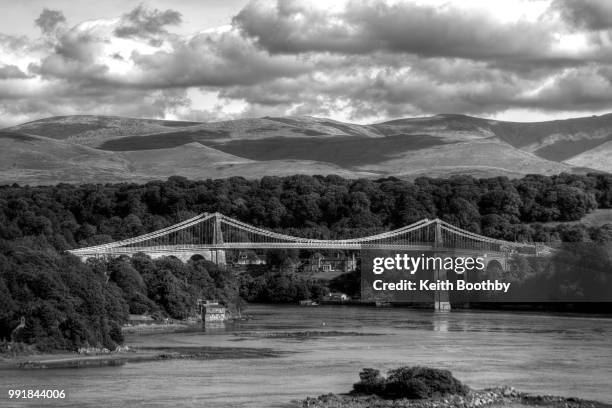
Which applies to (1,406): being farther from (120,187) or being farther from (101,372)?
(120,187)

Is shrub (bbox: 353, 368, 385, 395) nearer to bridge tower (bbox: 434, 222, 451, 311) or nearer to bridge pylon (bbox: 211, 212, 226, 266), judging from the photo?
bridge tower (bbox: 434, 222, 451, 311)

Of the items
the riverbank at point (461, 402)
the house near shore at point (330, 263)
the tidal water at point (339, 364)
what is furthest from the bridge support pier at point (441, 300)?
the riverbank at point (461, 402)

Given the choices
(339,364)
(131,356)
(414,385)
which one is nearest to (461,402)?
(414,385)

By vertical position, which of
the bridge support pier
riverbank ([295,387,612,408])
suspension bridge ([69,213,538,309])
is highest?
suspension bridge ([69,213,538,309])

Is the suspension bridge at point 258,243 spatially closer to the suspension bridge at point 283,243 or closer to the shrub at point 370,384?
the suspension bridge at point 283,243

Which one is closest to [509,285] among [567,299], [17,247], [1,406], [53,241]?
[567,299]

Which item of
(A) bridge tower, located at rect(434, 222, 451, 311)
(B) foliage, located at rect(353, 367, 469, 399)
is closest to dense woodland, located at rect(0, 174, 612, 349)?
(A) bridge tower, located at rect(434, 222, 451, 311)
